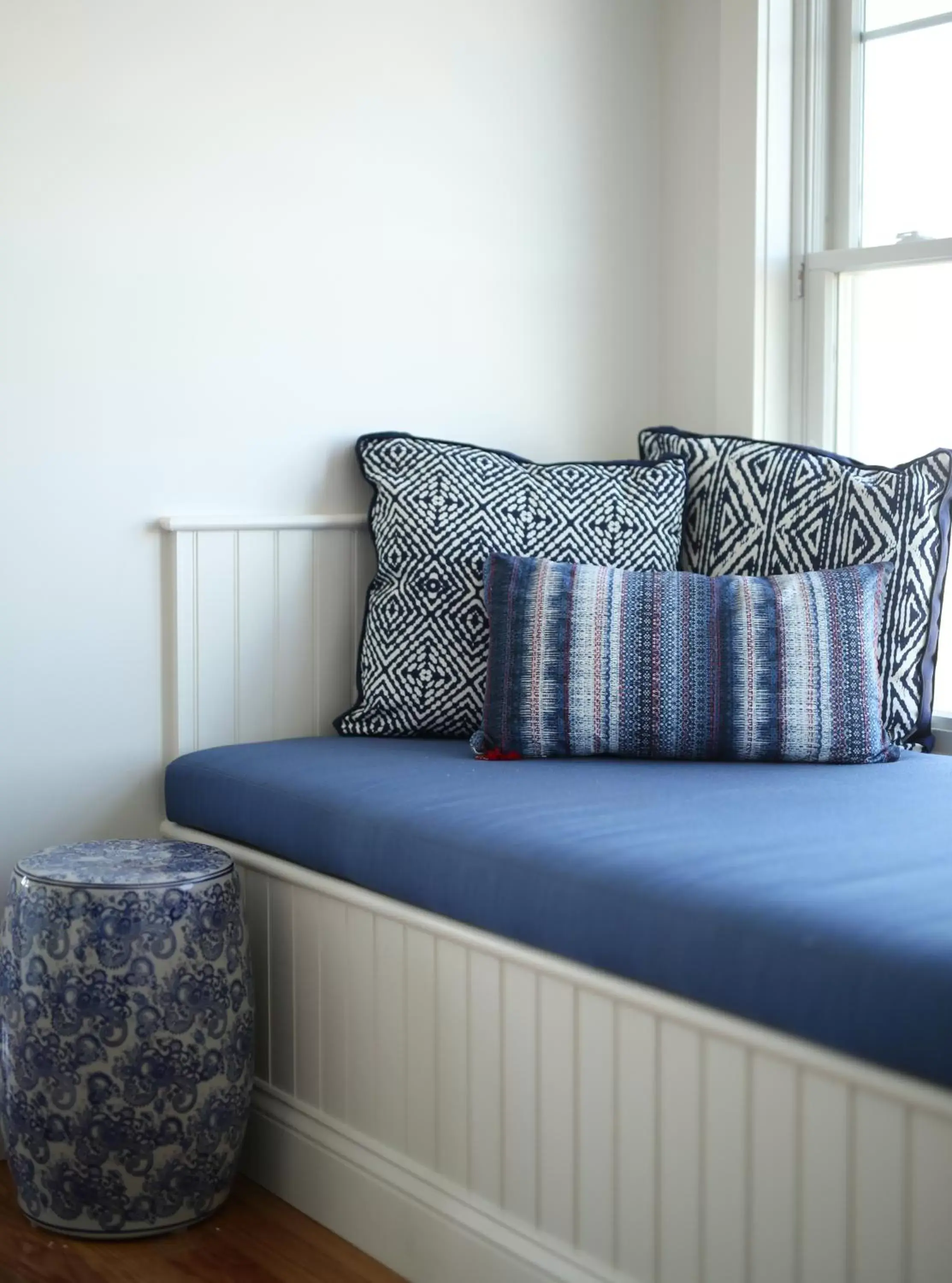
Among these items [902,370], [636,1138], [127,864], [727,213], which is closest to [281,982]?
[127,864]

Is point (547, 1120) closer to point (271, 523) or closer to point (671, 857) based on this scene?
point (671, 857)

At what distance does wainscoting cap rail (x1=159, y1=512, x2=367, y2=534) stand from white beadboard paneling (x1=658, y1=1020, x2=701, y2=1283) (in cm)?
111

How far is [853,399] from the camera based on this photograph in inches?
98.6

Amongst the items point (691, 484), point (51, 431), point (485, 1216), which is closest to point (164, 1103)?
point (485, 1216)

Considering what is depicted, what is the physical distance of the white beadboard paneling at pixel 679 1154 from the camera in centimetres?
140

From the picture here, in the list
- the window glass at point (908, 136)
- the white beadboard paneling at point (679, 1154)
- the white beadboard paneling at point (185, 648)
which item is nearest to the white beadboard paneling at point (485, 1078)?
the white beadboard paneling at point (679, 1154)

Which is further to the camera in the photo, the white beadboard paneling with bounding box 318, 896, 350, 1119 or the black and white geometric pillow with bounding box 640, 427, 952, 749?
the black and white geometric pillow with bounding box 640, 427, 952, 749

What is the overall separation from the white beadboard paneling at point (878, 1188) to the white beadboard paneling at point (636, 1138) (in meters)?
0.24

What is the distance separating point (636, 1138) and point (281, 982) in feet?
2.22

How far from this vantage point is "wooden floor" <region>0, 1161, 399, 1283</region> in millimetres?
1719

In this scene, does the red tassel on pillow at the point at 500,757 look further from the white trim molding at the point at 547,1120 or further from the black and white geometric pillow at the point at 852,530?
the black and white geometric pillow at the point at 852,530

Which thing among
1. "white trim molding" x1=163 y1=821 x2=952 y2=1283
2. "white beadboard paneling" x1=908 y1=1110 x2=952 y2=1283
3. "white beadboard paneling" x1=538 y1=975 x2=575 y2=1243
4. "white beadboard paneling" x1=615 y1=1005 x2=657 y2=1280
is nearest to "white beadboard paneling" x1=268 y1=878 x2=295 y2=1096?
"white trim molding" x1=163 y1=821 x2=952 y2=1283

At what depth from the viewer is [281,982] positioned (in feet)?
6.50

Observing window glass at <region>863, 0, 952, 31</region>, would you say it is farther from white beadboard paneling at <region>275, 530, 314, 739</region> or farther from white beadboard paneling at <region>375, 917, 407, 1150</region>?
white beadboard paneling at <region>375, 917, 407, 1150</region>
